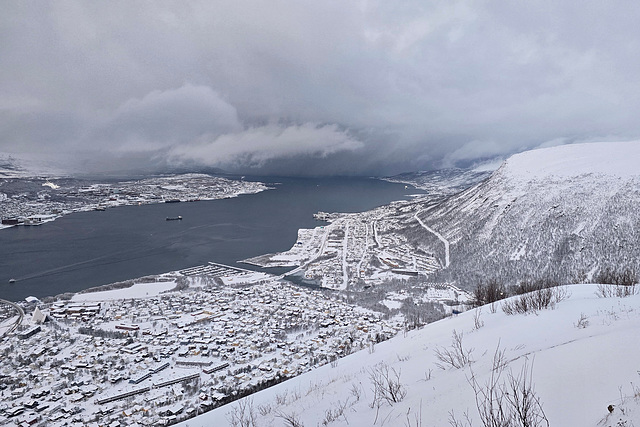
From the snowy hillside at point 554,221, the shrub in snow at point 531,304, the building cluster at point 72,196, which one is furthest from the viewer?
the building cluster at point 72,196

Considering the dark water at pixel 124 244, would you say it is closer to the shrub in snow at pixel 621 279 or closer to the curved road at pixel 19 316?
the curved road at pixel 19 316

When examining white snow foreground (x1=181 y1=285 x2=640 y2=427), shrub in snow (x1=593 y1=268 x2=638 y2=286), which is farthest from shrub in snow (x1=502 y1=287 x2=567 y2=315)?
shrub in snow (x1=593 y1=268 x2=638 y2=286)

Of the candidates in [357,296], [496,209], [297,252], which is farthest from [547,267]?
[297,252]

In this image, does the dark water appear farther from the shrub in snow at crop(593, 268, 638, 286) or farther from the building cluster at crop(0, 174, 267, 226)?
the shrub in snow at crop(593, 268, 638, 286)

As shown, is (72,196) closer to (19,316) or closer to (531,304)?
(19,316)

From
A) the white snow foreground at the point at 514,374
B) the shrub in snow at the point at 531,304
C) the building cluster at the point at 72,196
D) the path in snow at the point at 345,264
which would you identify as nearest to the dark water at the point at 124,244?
the building cluster at the point at 72,196

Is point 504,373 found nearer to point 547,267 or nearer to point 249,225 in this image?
point 547,267
